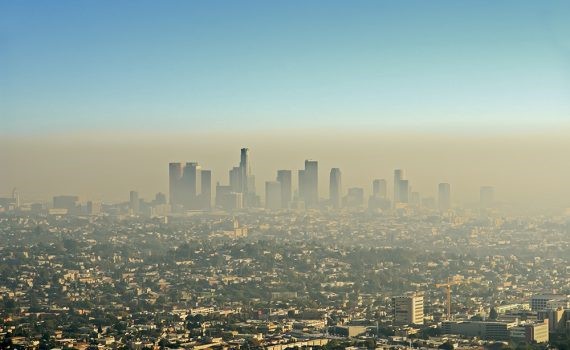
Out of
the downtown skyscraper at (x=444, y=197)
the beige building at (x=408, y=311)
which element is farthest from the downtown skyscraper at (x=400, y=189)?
the beige building at (x=408, y=311)

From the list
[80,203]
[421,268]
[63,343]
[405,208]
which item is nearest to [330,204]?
[405,208]

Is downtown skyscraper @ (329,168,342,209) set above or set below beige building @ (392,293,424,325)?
above

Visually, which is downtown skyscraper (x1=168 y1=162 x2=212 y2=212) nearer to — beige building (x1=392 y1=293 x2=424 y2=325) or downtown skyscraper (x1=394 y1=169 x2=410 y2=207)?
downtown skyscraper (x1=394 y1=169 x2=410 y2=207)

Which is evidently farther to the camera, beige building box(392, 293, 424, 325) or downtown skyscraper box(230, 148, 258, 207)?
downtown skyscraper box(230, 148, 258, 207)

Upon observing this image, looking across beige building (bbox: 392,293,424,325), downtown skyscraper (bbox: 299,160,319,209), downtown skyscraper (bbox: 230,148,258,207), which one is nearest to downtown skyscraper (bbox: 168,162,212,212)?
downtown skyscraper (bbox: 230,148,258,207)

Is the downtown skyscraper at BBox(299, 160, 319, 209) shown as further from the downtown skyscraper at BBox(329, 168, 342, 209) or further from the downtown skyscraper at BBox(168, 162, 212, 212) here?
the downtown skyscraper at BBox(168, 162, 212, 212)

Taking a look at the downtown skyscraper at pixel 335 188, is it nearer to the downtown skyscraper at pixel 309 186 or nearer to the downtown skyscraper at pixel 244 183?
the downtown skyscraper at pixel 309 186

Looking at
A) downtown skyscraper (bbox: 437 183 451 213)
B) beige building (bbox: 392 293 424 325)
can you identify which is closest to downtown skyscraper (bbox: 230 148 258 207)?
downtown skyscraper (bbox: 437 183 451 213)

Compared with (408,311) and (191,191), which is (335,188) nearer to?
(191,191)
